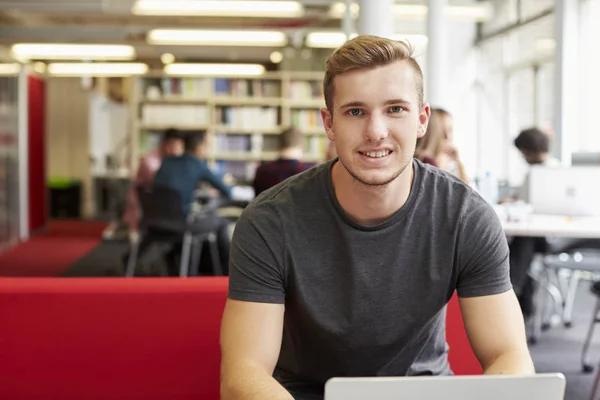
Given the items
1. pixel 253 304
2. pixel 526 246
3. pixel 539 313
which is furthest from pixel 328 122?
pixel 539 313

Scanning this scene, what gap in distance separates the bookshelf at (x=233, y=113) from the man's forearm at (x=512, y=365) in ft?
30.2

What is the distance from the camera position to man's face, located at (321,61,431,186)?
162 centimetres

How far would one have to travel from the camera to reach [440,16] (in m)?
7.24

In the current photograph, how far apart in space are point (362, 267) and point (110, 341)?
867 mm

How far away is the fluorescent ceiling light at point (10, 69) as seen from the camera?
9.49m

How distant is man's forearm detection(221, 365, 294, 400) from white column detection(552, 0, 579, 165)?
6.35 meters

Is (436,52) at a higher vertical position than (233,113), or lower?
higher

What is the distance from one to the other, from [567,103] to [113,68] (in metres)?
7.41

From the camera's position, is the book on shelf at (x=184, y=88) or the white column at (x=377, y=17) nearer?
the white column at (x=377, y=17)

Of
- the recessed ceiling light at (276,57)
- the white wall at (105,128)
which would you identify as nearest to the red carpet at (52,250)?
the white wall at (105,128)

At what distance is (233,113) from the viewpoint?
A: 35.9 ft

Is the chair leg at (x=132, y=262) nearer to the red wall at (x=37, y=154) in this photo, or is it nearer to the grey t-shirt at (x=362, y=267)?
the red wall at (x=37, y=154)

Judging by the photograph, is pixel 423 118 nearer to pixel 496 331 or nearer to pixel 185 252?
pixel 496 331

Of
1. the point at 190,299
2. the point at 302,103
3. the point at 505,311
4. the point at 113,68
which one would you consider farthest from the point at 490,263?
the point at 113,68
